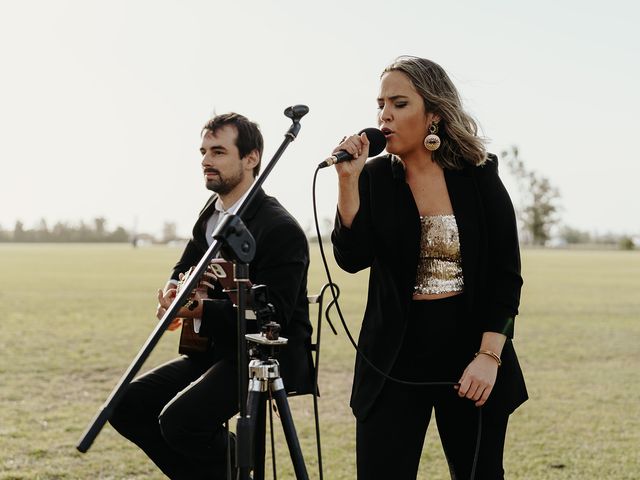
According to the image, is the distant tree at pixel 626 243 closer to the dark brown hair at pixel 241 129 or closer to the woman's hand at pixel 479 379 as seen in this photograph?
the dark brown hair at pixel 241 129

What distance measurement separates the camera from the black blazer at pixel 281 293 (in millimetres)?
4172

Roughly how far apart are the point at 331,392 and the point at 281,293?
16.6 ft

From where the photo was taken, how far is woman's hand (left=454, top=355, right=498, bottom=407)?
10.3 ft

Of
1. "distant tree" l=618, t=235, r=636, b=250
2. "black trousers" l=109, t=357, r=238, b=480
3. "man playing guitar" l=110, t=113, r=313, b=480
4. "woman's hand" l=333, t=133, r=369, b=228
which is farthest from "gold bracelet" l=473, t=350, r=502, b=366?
"distant tree" l=618, t=235, r=636, b=250

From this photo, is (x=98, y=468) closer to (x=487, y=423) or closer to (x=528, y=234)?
(x=487, y=423)

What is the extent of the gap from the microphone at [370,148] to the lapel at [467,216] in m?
0.34

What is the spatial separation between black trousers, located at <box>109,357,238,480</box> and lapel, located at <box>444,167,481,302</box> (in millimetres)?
1553

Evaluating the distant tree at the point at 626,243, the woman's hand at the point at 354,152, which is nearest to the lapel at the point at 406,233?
the woman's hand at the point at 354,152

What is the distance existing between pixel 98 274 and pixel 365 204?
3189cm

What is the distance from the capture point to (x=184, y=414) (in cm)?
423

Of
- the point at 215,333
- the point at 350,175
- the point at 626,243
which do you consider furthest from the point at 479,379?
the point at 626,243

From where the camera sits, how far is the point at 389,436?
10.5 feet

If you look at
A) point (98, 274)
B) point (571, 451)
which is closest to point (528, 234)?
point (98, 274)

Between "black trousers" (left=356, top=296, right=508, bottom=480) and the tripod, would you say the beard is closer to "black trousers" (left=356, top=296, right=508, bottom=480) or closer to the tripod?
the tripod
